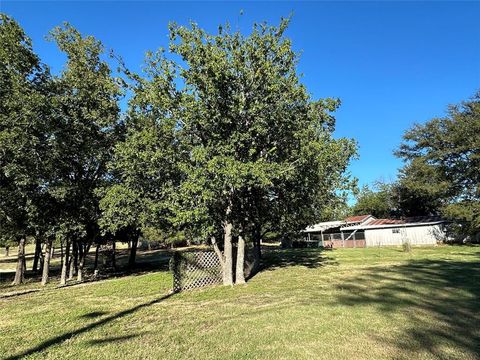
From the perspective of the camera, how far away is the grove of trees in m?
12.1

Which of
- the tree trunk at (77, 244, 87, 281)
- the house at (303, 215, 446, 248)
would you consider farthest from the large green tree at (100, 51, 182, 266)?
the house at (303, 215, 446, 248)

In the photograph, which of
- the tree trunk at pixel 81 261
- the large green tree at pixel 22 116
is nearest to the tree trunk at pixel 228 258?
the large green tree at pixel 22 116

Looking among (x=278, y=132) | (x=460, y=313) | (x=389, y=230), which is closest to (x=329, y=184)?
(x=278, y=132)

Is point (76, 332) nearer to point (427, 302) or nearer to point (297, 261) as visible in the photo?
point (427, 302)

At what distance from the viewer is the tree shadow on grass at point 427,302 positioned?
563 centimetres

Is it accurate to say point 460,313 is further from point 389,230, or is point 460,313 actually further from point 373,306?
point 389,230

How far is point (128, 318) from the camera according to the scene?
27.4 ft

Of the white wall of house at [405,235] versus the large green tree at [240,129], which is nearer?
the large green tree at [240,129]

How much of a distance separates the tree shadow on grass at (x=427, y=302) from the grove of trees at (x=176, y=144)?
3.91 meters

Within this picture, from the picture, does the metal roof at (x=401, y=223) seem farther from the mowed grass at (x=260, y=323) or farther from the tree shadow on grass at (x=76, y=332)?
the tree shadow on grass at (x=76, y=332)

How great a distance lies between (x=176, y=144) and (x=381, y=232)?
1353 inches

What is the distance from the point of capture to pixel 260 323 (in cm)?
712

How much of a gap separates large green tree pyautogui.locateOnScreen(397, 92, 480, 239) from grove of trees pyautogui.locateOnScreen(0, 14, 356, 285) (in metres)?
24.9

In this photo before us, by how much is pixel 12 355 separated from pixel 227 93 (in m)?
9.06
